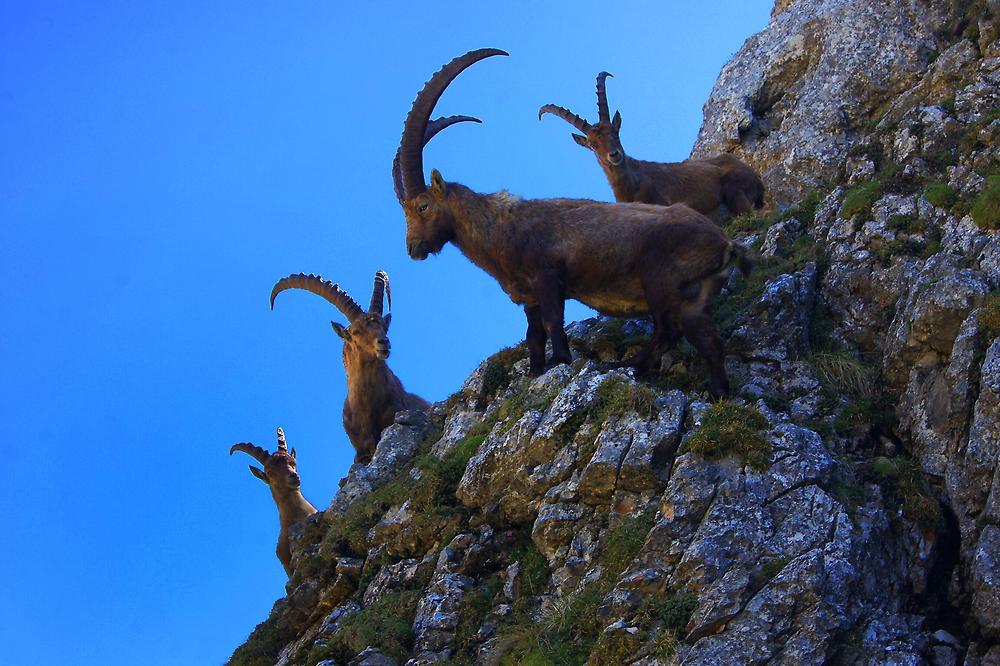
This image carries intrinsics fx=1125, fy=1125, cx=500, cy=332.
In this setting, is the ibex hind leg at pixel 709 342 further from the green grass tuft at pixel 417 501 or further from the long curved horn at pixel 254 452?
the long curved horn at pixel 254 452

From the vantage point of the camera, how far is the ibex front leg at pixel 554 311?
14.4 meters

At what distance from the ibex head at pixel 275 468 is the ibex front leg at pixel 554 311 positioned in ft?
22.9

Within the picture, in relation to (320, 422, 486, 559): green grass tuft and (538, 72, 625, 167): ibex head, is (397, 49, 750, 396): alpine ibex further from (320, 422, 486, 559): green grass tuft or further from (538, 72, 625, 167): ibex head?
(538, 72, 625, 167): ibex head

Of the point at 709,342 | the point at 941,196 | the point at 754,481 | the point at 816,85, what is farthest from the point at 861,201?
the point at 816,85

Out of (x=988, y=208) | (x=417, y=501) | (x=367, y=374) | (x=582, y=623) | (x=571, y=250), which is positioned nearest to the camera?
(x=582, y=623)

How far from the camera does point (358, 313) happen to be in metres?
20.2

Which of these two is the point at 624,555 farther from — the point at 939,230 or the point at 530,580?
the point at 939,230

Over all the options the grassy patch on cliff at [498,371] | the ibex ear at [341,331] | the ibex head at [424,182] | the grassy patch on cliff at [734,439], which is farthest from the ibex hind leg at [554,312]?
the ibex ear at [341,331]

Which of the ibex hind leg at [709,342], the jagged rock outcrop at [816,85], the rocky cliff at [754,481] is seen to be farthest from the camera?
the jagged rock outcrop at [816,85]

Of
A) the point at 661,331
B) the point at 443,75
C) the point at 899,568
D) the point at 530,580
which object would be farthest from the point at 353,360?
the point at 899,568

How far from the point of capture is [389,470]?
1641 cm

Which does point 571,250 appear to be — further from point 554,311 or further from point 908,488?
point 908,488

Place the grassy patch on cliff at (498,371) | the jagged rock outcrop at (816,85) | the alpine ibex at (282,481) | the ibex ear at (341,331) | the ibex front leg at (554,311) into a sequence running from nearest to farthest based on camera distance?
the ibex front leg at (554,311) → the grassy patch on cliff at (498,371) → the alpine ibex at (282,481) → the ibex ear at (341,331) → the jagged rock outcrop at (816,85)

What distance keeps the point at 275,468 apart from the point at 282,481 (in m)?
0.29
